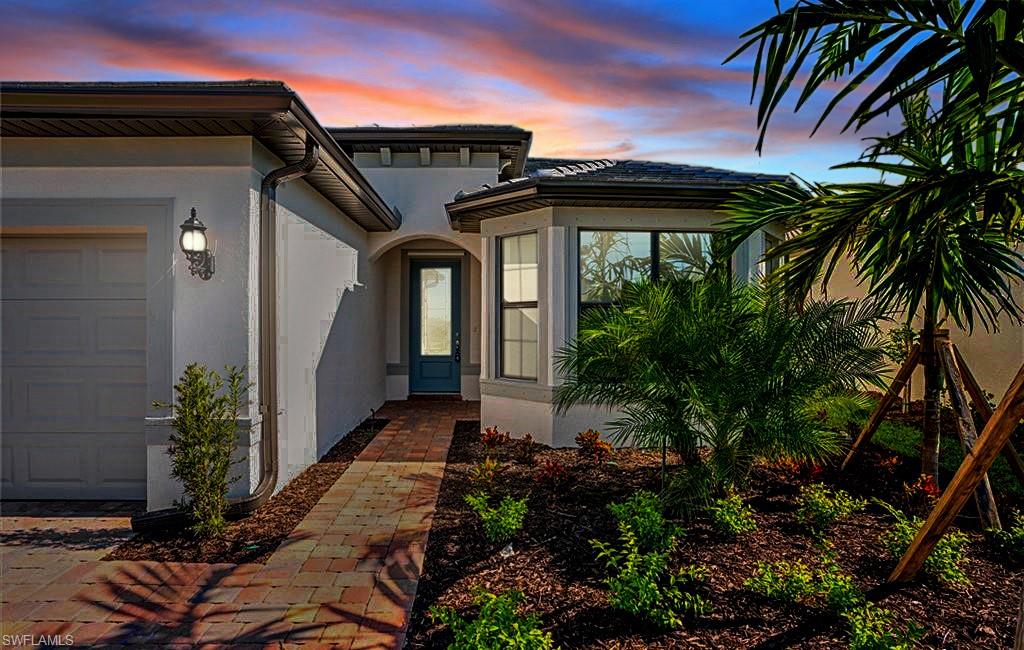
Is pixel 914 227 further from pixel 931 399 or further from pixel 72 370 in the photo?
pixel 72 370

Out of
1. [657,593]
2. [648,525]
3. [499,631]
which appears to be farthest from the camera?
[648,525]

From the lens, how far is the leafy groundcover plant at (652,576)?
3070 mm

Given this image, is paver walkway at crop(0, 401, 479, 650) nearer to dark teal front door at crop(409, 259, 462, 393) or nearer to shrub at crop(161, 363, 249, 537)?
shrub at crop(161, 363, 249, 537)

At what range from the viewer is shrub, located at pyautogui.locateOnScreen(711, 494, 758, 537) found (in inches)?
164

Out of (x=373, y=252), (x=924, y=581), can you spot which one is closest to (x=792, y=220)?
(x=924, y=581)

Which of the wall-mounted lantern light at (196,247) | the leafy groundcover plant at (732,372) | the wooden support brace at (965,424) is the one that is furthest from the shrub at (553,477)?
the wall-mounted lantern light at (196,247)

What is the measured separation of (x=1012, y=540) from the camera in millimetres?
4055

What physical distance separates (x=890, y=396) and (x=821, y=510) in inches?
62.3

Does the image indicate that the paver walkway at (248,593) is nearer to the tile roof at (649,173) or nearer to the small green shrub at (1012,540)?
the small green shrub at (1012,540)

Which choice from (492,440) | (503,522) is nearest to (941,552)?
(503,522)

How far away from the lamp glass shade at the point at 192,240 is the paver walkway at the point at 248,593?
2236 mm

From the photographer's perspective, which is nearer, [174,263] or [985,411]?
[174,263]

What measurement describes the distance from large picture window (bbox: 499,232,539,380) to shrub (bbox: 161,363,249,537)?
395cm

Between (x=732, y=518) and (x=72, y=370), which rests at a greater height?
(x=72, y=370)
